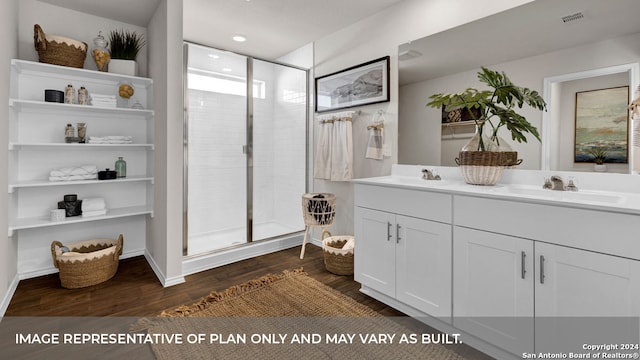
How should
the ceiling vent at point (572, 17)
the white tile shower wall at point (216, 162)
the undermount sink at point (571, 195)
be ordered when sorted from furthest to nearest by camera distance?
the white tile shower wall at point (216, 162)
the ceiling vent at point (572, 17)
the undermount sink at point (571, 195)

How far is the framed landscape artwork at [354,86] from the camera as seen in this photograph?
107 inches

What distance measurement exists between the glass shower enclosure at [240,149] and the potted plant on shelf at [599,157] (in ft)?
8.56

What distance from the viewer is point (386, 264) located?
2.05 m

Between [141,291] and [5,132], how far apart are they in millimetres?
1438

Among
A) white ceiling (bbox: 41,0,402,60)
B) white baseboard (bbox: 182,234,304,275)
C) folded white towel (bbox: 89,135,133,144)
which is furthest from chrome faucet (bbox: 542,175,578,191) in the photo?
folded white towel (bbox: 89,135,133,144)

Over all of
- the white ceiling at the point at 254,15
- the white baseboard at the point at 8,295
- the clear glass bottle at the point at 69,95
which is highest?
the white ceiling at the point at 254,15

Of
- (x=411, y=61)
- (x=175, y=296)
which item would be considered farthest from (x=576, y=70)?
(x=175, y=296)

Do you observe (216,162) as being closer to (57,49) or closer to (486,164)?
(57,49)

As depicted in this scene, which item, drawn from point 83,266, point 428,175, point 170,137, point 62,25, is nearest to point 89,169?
point 83,266

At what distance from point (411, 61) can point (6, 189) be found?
124 inches

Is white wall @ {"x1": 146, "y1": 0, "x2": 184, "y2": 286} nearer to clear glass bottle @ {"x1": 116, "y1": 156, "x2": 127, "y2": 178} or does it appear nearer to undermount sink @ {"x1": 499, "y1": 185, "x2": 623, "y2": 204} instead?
clear glass bottle @ {"x1": 116, "y1": 156, "x2": 127, "y2": 178}

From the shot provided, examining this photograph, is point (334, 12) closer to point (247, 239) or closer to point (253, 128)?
point (253, 128)

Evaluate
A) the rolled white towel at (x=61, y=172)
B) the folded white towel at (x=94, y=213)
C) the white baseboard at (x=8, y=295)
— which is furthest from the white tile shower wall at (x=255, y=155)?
the white baseboard at (x=8, y=295)

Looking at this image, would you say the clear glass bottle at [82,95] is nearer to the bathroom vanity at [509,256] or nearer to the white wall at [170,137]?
the white wall at [170,137]
